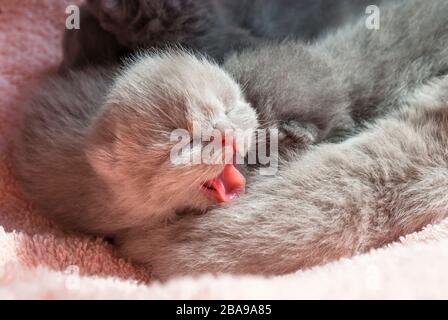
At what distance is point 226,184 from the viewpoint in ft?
2.71

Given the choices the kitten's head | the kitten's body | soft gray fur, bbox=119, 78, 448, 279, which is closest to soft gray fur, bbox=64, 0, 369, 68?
the kitten's body

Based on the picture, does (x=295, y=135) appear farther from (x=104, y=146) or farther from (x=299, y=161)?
(x=104, y=146)

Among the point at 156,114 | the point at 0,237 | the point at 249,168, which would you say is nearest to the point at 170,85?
the point at 156,114

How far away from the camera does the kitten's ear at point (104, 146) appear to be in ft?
2.61

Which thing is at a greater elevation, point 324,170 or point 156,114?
point 156,114

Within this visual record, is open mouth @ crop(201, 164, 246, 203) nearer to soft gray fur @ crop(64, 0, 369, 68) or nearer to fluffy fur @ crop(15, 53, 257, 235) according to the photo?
fluffy fur @ crop(15, 53, 257, 235)

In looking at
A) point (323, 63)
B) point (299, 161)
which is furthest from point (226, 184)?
point (323, 63)

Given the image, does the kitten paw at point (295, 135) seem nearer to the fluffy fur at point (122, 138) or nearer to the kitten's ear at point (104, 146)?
the fluffy fur at point (122, 138)

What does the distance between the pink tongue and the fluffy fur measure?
0.05 feet

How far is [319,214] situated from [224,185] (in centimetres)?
12
